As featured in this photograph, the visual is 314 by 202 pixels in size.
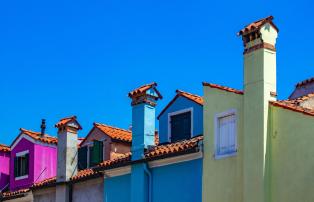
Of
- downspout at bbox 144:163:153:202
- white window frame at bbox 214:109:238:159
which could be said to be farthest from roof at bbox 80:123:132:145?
white window frame at bbox 214:109:238:159

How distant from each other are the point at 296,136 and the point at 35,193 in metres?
14.6

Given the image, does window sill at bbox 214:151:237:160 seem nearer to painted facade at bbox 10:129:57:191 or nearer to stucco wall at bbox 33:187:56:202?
stucco wall at bbox 33:187:56:202

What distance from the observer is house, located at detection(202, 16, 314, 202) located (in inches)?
842

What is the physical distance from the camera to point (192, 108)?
28375mm

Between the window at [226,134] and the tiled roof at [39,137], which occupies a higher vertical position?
the tiled roof at [39,137]

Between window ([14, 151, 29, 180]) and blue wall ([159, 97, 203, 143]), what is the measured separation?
8.84 metres

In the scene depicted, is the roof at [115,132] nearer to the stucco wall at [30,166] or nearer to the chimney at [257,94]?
the stucco wall at [30,166]

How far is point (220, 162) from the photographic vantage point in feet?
78.1

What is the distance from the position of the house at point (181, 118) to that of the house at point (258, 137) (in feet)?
10.2

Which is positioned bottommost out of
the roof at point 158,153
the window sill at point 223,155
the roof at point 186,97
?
the window sill at point 223,155

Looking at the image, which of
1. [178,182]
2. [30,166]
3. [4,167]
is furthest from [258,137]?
[4,167]

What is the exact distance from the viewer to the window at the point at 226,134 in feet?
77.7

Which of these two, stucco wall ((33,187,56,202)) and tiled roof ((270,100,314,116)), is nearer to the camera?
tiled roof ((270,100,314,116))

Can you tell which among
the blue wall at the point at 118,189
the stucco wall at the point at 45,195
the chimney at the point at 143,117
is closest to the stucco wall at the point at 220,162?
the chimney at the point at 143,117
